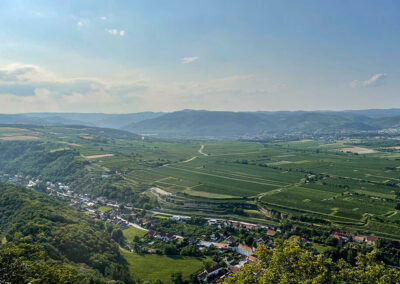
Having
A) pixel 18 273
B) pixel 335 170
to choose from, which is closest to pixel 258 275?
pixel 18 273

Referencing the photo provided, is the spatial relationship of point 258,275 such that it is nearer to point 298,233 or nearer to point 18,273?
point 18,273

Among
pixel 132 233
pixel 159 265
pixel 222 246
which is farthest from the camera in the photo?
pixel 132 233

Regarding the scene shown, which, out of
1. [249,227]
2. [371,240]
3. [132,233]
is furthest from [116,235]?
[371,240]

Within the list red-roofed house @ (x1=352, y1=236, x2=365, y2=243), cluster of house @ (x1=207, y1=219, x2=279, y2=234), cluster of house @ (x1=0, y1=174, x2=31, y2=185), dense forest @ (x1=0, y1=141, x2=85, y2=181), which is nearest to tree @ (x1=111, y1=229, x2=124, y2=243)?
cluster of house @ (x1=207, y1=219, x2=279, y2=234)

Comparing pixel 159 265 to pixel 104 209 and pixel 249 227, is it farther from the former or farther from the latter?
pixel 104 209

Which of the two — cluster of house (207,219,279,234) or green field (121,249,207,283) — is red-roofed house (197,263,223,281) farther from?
cluster of house (207,219,279,234)

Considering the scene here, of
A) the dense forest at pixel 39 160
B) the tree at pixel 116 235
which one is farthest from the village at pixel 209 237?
the dense forest at pixel 39 160
